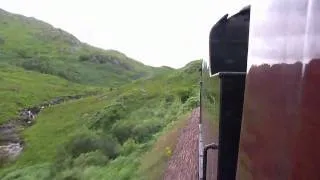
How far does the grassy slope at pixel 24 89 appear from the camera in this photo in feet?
288

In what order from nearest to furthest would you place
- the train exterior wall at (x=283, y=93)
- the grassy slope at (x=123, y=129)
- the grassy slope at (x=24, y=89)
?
the train exterior wall at (x=283, y=93), the grassy slope at (x=123, y=129), the grassy slope at (x=24, y=89)

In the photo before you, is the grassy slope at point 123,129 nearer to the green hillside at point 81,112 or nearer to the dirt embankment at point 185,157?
the green hillside at point 81,112

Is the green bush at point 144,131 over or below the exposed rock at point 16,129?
over

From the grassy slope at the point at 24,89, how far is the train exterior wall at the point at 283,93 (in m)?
73.1

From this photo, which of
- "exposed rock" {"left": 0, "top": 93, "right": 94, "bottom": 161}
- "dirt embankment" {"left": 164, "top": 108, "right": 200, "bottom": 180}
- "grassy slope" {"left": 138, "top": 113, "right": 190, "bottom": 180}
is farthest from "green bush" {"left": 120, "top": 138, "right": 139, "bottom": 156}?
"exposed rock" {"left": 0, "top": 93, "right": 94, "bottom": 161}

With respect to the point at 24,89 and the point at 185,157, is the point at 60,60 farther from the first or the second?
the point at 185,157

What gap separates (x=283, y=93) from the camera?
338 cm

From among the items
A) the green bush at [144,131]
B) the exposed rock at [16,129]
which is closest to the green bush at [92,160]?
the green bush at [144,131]

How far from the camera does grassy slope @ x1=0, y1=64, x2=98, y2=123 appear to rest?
87.9 m

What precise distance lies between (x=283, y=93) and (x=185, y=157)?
15.0 metres

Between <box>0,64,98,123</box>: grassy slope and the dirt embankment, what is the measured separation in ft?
186

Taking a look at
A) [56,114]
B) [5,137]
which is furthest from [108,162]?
[56,114]

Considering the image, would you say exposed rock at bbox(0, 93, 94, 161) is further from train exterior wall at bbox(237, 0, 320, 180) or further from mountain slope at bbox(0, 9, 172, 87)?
train exterior wall at bbox(237, 0, 320, 180)

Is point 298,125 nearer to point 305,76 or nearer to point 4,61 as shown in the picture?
point 305,76
